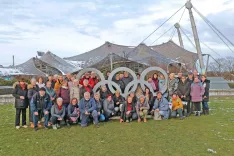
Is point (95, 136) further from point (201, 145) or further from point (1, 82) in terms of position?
point (1, 82)

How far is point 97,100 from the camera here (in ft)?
34.8

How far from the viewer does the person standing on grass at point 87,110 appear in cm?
995

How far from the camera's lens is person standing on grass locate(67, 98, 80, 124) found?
9.98 meters

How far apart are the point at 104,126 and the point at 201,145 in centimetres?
353

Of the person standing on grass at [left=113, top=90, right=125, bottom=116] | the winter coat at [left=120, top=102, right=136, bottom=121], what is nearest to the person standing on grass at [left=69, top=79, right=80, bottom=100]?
the person standing on grass at [left=113, top=90, right=125, bottom=116]

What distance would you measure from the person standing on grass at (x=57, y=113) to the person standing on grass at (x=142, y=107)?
109 inches

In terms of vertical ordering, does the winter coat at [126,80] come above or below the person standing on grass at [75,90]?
above

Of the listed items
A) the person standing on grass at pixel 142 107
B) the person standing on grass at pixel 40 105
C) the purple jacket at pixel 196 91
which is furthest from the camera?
the purple jacket at pixel 196 91

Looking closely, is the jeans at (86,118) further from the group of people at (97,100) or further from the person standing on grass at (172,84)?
the person standing on grass at (172,84)

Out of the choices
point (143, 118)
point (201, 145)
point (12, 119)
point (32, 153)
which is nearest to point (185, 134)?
point (201, 145)

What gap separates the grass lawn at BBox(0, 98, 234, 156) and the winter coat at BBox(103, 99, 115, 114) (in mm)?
461

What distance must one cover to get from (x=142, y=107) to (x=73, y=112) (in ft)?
8.34

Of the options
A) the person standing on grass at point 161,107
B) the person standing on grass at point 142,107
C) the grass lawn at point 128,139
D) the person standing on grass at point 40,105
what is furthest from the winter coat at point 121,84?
the person standing on grass at point 40,105

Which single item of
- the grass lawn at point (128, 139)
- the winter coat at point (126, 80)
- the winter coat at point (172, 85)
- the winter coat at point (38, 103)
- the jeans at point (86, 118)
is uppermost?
the winter coat at point (126, 80)
